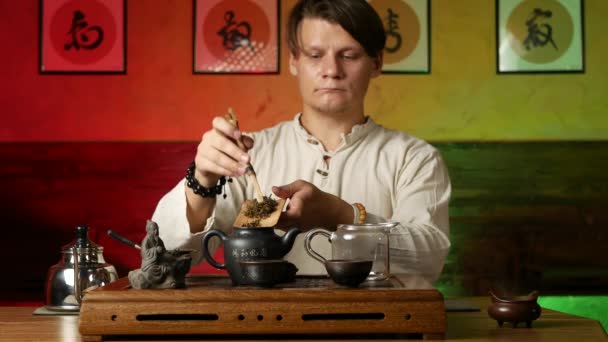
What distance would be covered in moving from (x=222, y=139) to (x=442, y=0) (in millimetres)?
2189

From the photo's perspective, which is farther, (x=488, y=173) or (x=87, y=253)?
(x=488, y=173)

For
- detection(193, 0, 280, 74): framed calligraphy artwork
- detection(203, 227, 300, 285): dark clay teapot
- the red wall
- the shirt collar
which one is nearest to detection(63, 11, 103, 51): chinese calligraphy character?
the red wall

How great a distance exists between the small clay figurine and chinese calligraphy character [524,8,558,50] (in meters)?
2.68

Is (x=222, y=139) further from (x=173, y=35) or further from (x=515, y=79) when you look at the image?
(x=515, y=79)

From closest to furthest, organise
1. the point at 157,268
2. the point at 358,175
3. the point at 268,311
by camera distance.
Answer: the point at 268,311, the point at 157,268, the point at 358,175

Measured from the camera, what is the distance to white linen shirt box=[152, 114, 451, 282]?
2.40 m

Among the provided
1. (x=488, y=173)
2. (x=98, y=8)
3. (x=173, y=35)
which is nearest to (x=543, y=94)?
(x=488, y=173)

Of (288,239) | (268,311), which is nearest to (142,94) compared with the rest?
(288,239)

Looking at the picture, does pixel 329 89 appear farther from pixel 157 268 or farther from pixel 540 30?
pixel 540 30

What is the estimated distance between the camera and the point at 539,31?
383cm

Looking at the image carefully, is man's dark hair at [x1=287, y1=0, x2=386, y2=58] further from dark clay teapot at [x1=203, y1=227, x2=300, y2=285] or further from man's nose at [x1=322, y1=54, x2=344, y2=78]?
dark clay teapot at [x1=203, y1=227, x2=300, y2=285]

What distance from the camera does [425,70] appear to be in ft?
12.4

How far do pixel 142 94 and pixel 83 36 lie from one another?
40 centimetres

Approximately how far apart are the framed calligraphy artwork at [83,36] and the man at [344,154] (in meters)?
1.43
